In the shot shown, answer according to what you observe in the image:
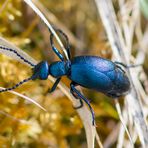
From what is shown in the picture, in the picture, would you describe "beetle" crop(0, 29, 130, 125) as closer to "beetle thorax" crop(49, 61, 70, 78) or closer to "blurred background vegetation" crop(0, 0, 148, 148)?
"beetle thorax" crop(49, 61, 70, 78)

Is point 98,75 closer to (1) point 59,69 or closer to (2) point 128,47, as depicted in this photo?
(1) point 59,69

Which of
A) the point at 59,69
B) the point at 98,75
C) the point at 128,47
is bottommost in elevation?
the point at 98,75

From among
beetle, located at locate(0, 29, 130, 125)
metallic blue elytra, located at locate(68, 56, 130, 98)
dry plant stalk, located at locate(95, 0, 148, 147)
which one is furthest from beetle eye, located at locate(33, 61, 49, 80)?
dry plant stalk, located at locate(95, 0, 148, 147)

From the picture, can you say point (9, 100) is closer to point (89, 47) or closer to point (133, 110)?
point (133, 110)

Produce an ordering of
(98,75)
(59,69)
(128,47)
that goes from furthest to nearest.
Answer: (128,47)
(59,69)
(98,75)

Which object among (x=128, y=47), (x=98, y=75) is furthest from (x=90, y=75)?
(x=128, y=47)

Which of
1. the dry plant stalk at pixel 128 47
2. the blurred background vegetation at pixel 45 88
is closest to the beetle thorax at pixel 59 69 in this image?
the blurred background vegetation at pixel 45 88
